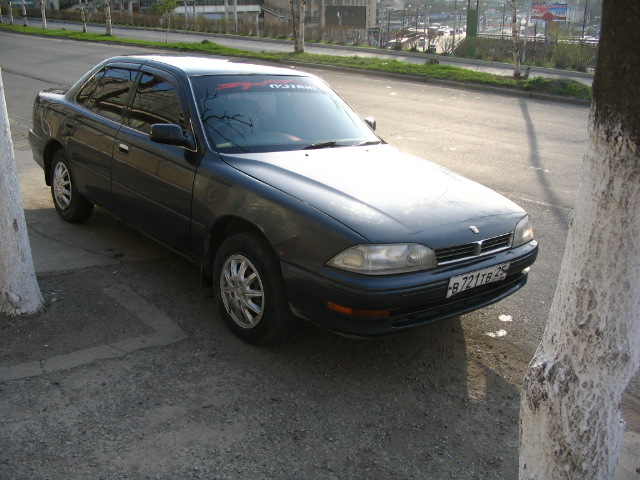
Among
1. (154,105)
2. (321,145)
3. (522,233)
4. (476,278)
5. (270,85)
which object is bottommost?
(476,278)

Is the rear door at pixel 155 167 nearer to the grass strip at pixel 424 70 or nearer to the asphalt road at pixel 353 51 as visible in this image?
the grass strip at pixel 424 70

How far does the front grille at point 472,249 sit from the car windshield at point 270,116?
1.53 meters

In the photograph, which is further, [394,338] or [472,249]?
[394,338]

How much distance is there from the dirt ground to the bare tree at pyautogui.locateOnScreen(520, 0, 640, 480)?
701 mm

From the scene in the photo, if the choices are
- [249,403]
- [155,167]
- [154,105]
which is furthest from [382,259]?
[154,105]

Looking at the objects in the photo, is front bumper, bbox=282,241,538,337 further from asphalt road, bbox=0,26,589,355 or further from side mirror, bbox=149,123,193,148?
side mirror, bbox=149,123,193,148

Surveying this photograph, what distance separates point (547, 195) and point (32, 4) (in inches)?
2936

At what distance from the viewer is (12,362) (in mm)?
4035

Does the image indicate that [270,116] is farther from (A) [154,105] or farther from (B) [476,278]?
(B) [476,278]

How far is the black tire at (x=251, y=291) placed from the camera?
4.02 meters

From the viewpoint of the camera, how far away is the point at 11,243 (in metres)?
4.43

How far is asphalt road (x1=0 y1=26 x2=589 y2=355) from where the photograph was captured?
17.4 feet

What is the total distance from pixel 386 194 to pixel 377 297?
85cm

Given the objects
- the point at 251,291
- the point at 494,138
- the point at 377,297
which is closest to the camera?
the point at 377,297
